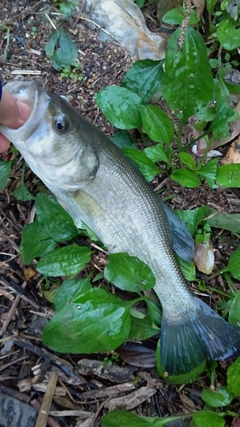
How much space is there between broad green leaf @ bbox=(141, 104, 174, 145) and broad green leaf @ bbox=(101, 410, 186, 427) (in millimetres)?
1406

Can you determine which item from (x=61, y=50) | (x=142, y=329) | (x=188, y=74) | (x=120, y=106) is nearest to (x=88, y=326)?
(x=142, y=329)

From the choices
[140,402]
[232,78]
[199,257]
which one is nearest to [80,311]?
[140,402]

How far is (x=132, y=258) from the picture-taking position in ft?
7.21

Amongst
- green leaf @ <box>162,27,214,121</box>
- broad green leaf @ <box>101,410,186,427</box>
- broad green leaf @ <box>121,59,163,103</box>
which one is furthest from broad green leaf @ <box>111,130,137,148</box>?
broad green leaf @ <box>101,410,186,427</box>

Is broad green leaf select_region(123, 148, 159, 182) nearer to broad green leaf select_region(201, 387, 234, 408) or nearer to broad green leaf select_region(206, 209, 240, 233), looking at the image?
broad green leaf select_region(206, 209, 240, 233)

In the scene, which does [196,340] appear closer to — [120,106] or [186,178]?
[186,178]

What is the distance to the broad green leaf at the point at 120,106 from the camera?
97.3 inches

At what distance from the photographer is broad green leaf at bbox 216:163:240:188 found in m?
2.51

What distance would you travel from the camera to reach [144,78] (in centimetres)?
255

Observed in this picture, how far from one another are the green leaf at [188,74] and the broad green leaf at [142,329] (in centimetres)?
→ 112

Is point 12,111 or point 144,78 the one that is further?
point 144,78

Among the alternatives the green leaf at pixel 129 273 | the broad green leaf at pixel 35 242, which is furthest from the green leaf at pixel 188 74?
the broad green leaf at pixel 35 242

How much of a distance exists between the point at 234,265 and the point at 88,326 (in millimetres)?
864

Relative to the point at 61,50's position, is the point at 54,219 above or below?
below
